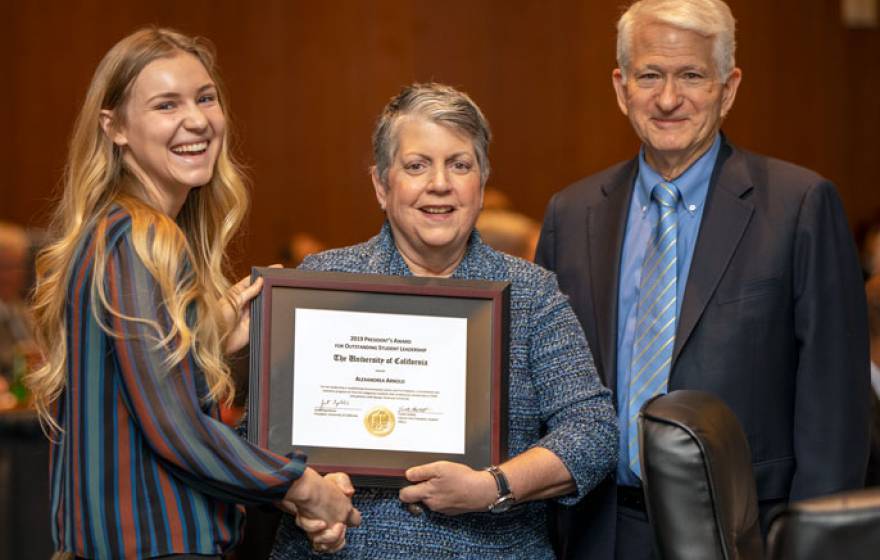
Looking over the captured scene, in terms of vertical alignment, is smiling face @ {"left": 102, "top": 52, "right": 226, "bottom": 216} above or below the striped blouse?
above

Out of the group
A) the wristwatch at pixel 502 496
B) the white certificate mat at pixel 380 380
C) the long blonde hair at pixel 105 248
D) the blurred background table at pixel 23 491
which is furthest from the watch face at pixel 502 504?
the blurred background table at pixel 23 491

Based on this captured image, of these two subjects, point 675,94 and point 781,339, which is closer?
point 781,339

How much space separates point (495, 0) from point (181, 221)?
5.60 m

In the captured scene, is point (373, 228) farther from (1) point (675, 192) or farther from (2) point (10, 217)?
(1) point (675, 192)

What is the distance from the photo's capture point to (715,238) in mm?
2967

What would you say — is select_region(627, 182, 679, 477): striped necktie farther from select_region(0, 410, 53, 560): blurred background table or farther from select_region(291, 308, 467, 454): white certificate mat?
select_region(0, 410, 53, 560): blurred background table

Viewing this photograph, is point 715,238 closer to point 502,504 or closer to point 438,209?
point 438,209

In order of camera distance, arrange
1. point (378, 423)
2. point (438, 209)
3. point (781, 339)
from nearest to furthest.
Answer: point (378, 423) < point (438, 209) < point (781, 339)

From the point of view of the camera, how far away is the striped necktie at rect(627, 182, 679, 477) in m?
2.91

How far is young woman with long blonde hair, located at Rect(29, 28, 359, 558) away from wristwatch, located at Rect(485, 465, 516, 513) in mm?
283

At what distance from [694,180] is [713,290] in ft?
1.01

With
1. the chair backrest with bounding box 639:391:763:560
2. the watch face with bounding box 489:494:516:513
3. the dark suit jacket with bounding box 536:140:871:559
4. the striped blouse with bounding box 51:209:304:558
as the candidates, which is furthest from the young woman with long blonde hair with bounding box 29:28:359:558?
the dark suit jacket with bounding box 536:140:871:559

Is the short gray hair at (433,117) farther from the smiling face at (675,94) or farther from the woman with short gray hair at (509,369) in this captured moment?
the smiling face at (675,94)

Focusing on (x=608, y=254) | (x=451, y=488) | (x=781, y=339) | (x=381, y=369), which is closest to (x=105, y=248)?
(x=381, y=369)
